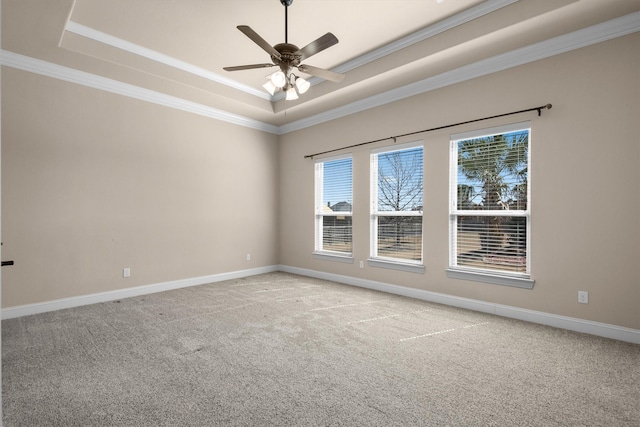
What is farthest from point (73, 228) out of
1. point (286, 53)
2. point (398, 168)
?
point (398, 168)

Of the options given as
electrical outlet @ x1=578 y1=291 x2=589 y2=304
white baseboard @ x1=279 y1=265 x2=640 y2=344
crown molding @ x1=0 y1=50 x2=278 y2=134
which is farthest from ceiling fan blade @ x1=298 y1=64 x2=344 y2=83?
electrical outlet @ x1=578 y1=291 x2=589 y2=304

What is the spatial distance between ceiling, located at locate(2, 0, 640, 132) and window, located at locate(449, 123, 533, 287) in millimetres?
A: 921

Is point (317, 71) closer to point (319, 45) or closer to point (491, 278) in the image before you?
point (319, 45)

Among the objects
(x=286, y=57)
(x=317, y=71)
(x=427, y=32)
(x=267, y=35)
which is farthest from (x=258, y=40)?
(x=427, y=32)

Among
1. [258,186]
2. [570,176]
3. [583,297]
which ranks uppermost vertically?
[258,186]

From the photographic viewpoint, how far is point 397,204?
5.07m

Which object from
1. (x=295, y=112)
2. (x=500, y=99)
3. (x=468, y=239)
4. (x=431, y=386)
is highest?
(x=295, y=112)

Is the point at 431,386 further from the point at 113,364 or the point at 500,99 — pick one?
the point at 500,99

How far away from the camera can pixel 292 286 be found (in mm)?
5461

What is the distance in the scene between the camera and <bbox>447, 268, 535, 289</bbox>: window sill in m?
3.82

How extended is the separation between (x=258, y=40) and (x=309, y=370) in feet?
8.74

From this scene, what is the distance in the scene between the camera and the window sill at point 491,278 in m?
3.82

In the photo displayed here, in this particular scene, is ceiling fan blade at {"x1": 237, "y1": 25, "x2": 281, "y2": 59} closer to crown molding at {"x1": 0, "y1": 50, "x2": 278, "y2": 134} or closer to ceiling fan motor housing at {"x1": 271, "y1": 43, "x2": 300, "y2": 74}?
ceiling fan motor housing at {"x1": 271, "y1": 43, "x2": 300, "y2": 74}

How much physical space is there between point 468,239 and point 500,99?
164cm
